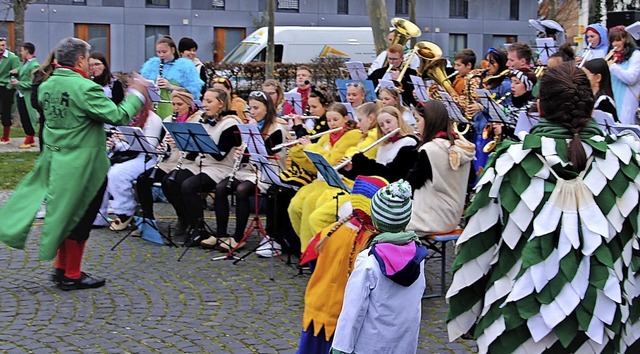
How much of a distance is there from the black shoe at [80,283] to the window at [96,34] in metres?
28.8

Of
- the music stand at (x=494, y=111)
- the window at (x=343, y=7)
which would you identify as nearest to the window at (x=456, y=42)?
the window at (x=343, y=7)

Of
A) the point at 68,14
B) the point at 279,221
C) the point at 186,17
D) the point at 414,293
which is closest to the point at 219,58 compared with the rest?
the point at 186,17

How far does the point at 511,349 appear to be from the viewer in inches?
140

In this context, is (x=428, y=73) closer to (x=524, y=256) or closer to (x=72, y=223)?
(x=72, y=223)

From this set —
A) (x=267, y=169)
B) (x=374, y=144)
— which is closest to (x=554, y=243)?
(x=374, y=144)

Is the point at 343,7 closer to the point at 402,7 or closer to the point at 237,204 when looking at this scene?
the point at 402,7

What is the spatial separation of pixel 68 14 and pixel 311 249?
31.3 meters

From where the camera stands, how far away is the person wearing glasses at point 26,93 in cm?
1591

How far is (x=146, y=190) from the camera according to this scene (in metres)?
9.37

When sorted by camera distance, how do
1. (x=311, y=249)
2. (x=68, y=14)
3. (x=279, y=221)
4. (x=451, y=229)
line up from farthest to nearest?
1. (x=68, y=14)
2. (x=279, y=221)
3. (x=451, y=229)
4. (x=311, y=249)

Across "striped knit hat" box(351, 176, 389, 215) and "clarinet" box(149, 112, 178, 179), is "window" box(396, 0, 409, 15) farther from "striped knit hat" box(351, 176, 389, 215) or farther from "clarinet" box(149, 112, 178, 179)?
"striped knit hat" box(351, 176, 389, 215)

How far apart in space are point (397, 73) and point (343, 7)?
27.9 meters

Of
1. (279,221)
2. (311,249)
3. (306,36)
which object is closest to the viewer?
(311,249)

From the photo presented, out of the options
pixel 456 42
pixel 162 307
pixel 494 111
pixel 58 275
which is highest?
pixel 456 42
